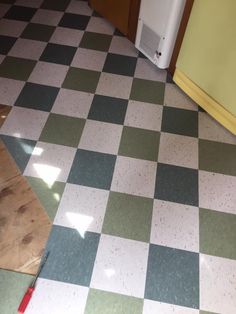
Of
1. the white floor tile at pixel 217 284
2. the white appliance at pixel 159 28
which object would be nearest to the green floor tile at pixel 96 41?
the white appliance at pixel 159 28

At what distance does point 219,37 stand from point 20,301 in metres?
1.45

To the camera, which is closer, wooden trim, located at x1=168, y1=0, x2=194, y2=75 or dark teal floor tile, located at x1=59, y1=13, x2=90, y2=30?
wooden trim, located at x1=168, y1=0, x2=194, y2=75

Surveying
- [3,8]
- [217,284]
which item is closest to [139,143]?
[217,284]

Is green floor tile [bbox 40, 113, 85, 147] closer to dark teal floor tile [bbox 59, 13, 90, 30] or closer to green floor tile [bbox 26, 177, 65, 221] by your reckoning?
green floor tile [bbox 26, 177, 65, 221]

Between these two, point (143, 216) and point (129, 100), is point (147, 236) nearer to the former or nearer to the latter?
point (143, 216)

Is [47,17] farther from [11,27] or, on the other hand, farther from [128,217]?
[128,217]

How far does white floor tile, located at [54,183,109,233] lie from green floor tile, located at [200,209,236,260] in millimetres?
449

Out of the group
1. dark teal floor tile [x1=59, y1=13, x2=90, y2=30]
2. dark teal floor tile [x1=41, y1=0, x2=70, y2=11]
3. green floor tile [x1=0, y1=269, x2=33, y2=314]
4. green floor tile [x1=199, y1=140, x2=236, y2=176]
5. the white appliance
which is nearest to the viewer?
green floor tile [x1=0, y1=269, x2=33, y2=314]

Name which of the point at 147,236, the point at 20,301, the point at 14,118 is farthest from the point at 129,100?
the point at 20,301

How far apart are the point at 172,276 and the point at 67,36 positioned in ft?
5.69

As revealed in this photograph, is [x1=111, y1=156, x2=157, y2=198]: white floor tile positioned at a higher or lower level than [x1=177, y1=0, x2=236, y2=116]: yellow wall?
lower

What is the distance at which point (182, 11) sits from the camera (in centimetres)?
157

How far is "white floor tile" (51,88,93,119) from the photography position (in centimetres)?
163

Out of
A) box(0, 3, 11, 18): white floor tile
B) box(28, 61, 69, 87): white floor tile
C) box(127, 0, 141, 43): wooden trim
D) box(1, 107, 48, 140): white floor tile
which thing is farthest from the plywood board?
box(0, 3, 11, 18): white floor tile
